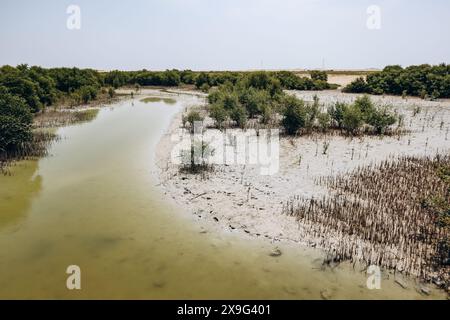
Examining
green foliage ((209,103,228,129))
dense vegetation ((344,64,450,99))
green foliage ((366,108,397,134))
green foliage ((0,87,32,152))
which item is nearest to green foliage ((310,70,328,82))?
dense vegetation ((344,64,450,99))

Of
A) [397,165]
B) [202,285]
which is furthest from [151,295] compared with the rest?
[397,165]

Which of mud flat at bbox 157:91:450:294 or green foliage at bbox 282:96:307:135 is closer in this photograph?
mud flat at bbox 157:91:450:294

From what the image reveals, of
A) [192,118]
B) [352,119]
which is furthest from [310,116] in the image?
[192,118]

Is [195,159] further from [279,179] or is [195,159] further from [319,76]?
[319,76]

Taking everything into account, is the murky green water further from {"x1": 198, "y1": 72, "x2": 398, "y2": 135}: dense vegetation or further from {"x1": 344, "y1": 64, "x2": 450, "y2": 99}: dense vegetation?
{"x1": 344, "y1": 64, "x2": 450, "y2": 99}: dense vegetation
